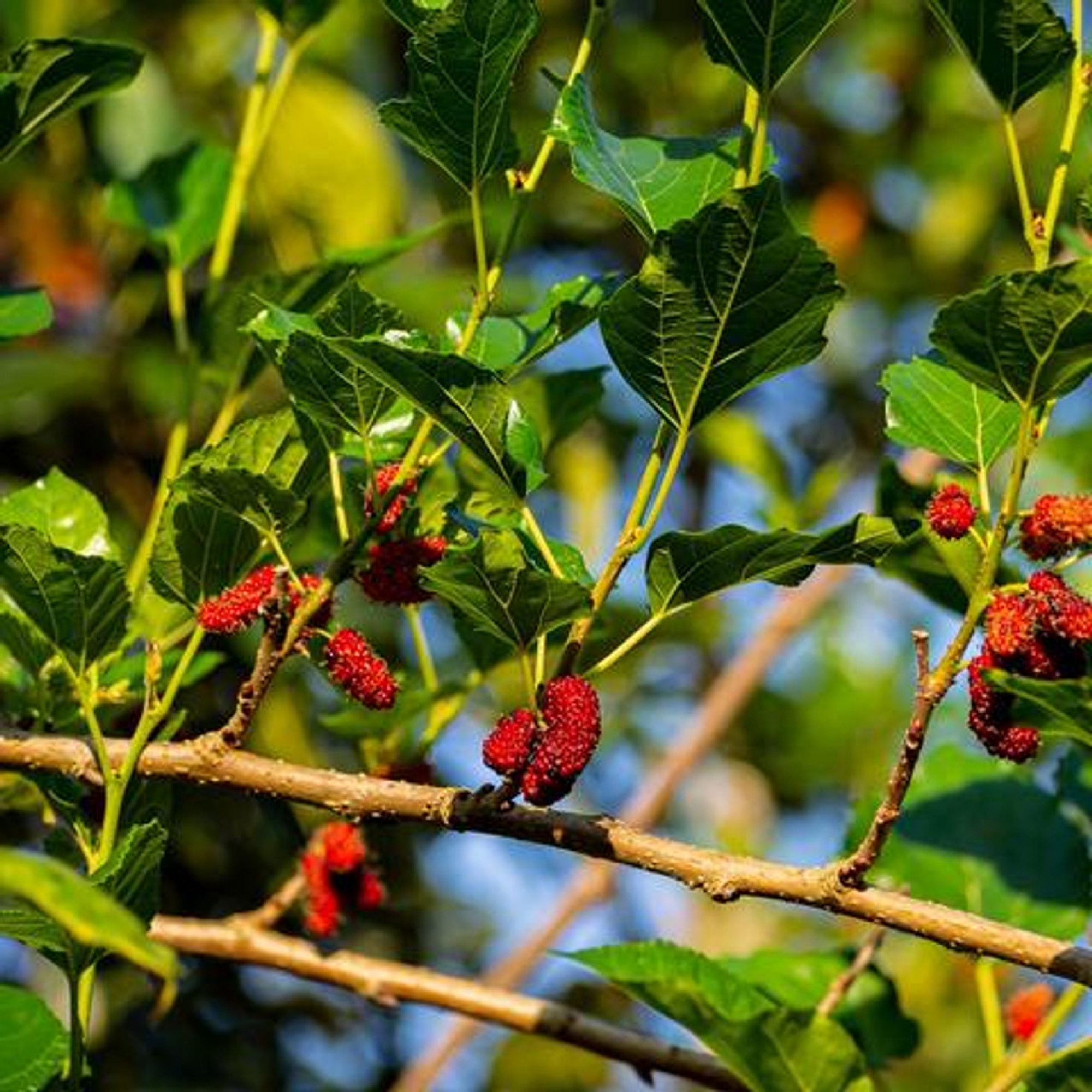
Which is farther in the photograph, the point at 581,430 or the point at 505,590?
the point at 581,430

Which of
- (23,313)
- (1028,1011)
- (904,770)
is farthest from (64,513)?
(1028,1011)

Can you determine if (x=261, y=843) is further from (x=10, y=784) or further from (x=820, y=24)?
(x=820, y=24)

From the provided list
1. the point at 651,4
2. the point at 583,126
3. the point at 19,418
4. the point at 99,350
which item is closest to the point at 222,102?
the point at 99,350

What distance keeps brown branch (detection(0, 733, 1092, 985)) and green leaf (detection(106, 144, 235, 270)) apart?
453 millimetres

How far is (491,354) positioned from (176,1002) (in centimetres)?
93

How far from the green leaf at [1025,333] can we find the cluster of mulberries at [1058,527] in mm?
46

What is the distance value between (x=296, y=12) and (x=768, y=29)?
1.44ft

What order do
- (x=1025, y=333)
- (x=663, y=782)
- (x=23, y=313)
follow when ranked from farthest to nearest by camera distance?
(x=663, y=782)
(x=23, y=313)
(x=1025, y=333)

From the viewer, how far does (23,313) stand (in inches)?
32.4

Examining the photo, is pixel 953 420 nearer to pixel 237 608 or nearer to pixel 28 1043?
pixel 237 608

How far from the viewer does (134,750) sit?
71cm

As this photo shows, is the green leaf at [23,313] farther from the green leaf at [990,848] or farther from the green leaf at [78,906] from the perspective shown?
the green leaf at [990,848]

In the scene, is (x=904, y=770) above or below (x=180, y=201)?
below

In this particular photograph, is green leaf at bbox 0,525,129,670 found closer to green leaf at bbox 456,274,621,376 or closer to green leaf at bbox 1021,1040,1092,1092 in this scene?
green leaf at bbox 456,274,621,376
